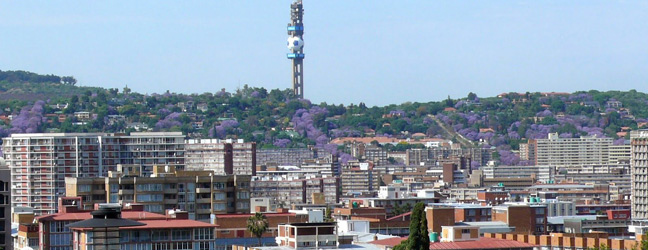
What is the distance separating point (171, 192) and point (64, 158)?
4863 cm

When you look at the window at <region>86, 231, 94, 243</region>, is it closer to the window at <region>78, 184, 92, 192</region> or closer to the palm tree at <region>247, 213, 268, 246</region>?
the palm tree at <region>247, 213, 268, 246</region>

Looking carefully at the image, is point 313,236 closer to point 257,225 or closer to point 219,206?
point 257,225

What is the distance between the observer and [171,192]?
356 feet

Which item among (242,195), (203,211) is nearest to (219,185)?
(242,195)

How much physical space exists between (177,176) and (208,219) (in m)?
7.12

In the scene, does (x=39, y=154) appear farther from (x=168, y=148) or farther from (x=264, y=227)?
(x=264, y=227)

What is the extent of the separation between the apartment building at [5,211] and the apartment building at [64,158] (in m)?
70.2

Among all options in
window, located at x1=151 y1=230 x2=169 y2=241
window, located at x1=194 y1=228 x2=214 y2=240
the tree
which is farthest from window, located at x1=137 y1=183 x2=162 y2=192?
the tree

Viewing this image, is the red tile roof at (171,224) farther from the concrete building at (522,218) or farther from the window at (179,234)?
the concrete building at (522,218)

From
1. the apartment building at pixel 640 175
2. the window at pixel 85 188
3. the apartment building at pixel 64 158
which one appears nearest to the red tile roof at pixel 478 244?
the window at pixel 85 188

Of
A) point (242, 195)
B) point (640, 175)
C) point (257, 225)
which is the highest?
point (242, 195)

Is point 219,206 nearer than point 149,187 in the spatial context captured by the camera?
No

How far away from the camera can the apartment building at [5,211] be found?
256 feet

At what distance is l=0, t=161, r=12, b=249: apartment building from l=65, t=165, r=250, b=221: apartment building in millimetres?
26682
